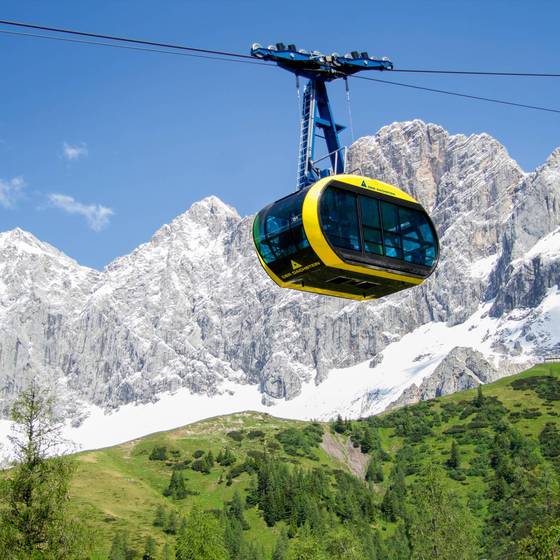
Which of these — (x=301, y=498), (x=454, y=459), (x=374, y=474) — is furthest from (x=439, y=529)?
(x=374, y=474)

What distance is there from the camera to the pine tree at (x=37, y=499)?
32.3 m

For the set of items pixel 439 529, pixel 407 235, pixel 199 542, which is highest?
pixel 407 235

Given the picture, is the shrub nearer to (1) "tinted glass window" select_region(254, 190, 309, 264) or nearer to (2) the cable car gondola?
(2) the cable car gondola

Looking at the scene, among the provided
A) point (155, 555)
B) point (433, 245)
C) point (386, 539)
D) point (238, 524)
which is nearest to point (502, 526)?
point (386, 539)

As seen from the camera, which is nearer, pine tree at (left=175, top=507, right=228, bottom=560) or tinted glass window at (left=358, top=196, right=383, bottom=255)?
tinted glass window at (left=358, top=196, right=383, bottom=255)

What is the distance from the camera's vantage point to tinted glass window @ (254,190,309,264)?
34375 mm

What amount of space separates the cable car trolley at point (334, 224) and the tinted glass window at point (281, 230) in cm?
4

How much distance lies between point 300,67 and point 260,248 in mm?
7479

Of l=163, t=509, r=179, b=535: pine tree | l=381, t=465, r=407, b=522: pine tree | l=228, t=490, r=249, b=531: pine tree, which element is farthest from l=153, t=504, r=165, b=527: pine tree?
l=381, t=465, r=407, b=522: pine tree

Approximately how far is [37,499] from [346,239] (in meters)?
15.1

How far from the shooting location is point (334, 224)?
1334 inches

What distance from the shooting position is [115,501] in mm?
158375

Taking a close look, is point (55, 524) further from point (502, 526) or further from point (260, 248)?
point (502, 526)

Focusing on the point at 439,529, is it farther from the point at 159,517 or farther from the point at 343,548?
the point at 159,517
